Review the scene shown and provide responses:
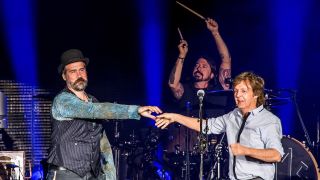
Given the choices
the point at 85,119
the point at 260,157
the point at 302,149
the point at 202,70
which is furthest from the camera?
the point at 202,70

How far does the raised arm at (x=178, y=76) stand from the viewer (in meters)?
10.9

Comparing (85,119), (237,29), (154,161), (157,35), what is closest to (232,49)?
(237,29)

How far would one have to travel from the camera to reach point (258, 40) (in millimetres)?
11922

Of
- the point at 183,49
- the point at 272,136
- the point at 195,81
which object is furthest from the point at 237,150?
the point at 183,49

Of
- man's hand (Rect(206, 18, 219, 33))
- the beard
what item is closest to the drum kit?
man's hand (Rect(206, 18, 219, 33))

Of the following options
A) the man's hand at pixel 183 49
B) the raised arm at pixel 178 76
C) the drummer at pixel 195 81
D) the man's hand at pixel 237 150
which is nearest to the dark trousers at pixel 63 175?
the man's hand at pixel 237 150

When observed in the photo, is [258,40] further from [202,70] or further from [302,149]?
[302,149]

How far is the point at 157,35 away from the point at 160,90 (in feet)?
3.43

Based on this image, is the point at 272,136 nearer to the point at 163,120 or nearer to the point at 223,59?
the point at 163,120

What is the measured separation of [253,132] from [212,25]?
5.44 m

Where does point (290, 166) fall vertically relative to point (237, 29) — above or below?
below

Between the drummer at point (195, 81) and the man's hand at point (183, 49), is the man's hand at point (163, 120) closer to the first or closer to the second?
the drummer at point (195, 81)

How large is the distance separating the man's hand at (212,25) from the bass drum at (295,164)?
2.88 m

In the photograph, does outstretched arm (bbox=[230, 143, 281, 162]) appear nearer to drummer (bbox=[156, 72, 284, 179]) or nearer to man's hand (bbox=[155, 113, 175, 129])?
drummer (bbox=[156, 72, 284, 179])
